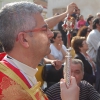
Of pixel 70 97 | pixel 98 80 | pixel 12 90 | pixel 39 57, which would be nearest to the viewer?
pixel 12 90

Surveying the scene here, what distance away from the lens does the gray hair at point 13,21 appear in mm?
1595

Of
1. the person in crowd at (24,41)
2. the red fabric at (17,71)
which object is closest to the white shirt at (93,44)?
the person in crowd at (24,41)

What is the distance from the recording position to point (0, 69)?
1507mm

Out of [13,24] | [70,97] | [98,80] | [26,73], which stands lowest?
[98,80]

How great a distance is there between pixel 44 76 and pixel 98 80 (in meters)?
0.81

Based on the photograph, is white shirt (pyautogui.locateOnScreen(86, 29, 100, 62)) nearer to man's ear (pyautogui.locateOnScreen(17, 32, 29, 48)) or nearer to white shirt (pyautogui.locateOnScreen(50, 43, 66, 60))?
white shirt (pyautogui.locateOnScreen(50, 43, 66, 60))

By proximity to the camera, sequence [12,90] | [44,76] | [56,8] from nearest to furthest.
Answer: [12,90] → [44,76] → [56,8]

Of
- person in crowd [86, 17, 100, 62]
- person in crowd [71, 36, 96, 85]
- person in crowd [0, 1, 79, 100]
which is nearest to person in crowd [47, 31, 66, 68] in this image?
person in crowd [71, 36, 96, 85]

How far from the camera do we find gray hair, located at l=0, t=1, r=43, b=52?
1.59m

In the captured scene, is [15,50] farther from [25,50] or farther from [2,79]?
[2,79]

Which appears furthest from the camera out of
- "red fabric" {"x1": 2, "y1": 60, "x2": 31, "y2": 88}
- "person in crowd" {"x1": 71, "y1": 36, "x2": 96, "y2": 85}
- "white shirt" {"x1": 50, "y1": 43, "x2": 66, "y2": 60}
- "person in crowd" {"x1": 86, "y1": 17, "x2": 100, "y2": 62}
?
"person in crowd" {"x1": 86, "y1": 17, "x2": 100, "y2": 62}

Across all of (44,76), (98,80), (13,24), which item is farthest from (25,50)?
(98,80)

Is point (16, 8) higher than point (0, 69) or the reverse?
higher

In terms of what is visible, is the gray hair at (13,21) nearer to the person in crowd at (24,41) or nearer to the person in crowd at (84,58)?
the person in crowd at (24,41)
